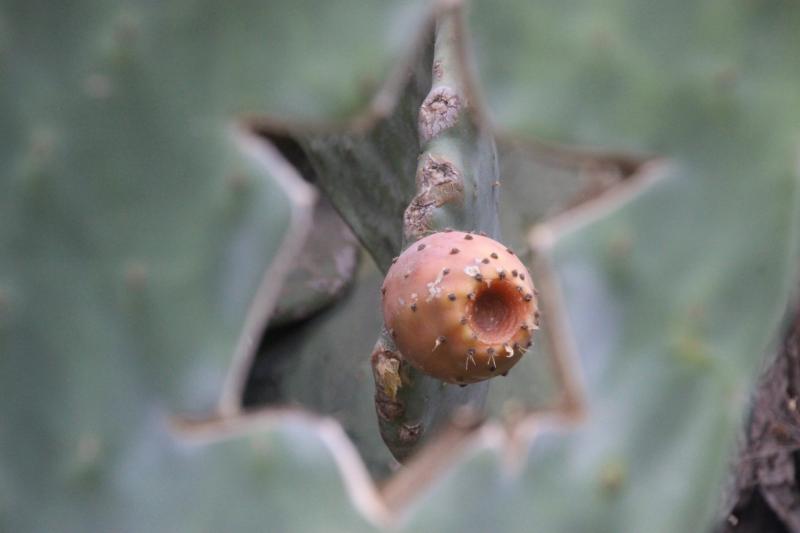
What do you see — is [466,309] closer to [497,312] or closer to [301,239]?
[497,312]

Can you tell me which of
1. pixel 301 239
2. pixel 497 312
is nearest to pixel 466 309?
pixel 497 312

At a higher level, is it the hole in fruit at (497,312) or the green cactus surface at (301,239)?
the green cactus surface at (301,239)

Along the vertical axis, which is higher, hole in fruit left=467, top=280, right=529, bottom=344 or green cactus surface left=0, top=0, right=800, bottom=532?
green cactus surface left=0, top=0, right=800, bottom=532

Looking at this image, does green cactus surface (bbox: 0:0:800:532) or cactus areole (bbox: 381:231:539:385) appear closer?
green cactus surface (bbox: 0:0:800:532)

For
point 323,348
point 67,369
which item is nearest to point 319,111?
point 67,369

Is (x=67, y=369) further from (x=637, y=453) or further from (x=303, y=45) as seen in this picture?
(x=637, y=453)

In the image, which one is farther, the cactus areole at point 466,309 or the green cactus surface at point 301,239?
the cactus areole at point 466,309
